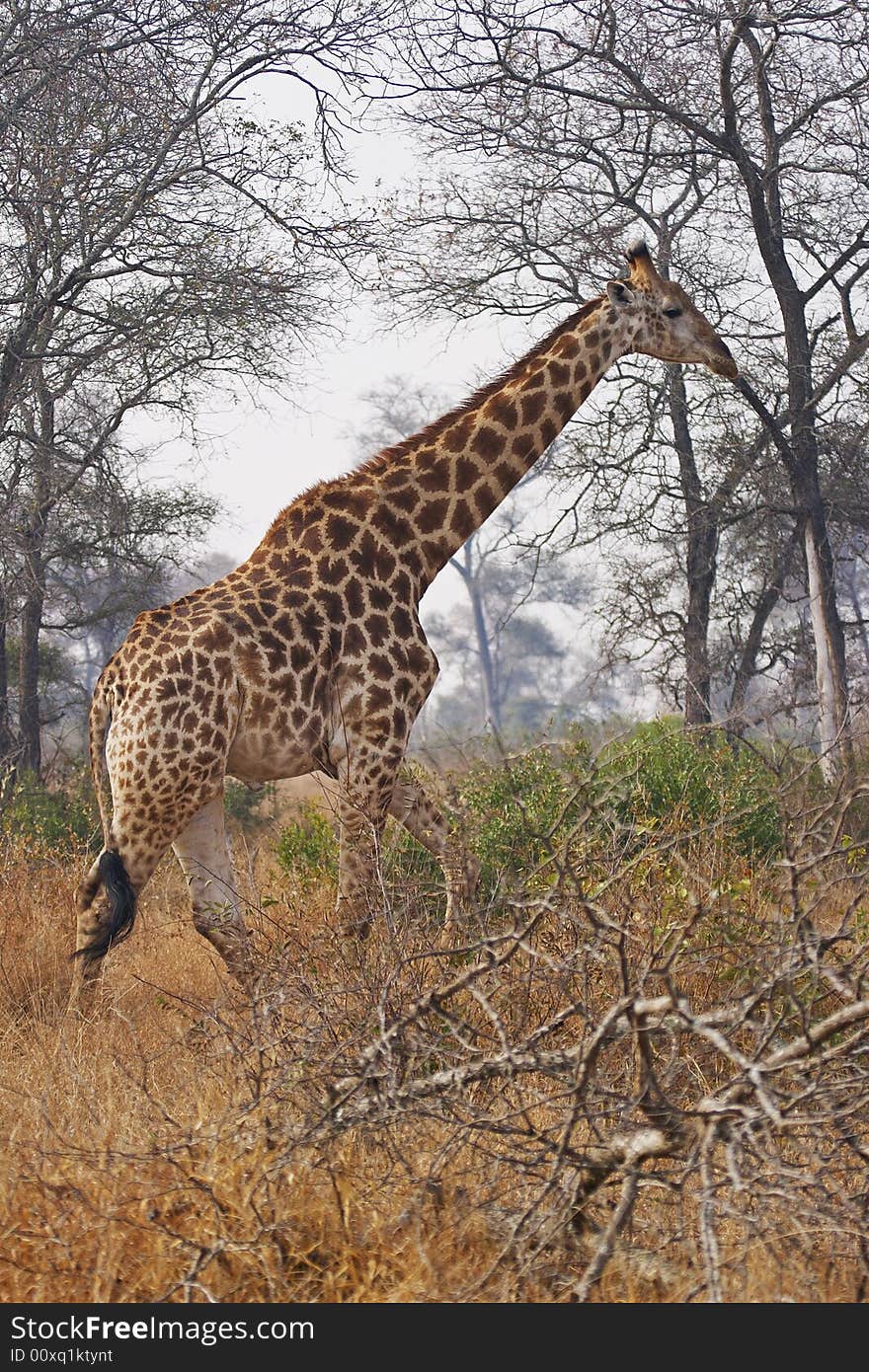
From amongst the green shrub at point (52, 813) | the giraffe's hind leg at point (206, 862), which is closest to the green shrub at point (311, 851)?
the giraffe's hind leg at point (206, 862)

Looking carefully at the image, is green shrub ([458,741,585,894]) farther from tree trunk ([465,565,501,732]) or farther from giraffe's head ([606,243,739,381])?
tree trunk ([465,565,501,732])

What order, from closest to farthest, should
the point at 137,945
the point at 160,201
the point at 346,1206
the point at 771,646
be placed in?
1. the point at 346,1206
2. the point at 137,945
3. the point at 160,201
4. the point at 771,646

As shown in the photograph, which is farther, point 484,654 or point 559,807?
point 484,654

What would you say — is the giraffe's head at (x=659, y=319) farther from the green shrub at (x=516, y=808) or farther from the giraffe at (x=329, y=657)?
the green shrub at (x=516, y=808)

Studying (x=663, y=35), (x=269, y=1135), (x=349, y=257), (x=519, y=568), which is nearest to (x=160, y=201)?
(x=349, y=257)

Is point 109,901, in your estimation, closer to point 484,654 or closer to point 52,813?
point 52,813

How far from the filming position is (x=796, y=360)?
1334 centimetres

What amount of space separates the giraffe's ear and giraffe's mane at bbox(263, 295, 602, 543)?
4.4 inches

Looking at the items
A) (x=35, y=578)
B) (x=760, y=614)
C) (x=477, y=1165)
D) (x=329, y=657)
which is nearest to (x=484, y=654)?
(x=760, y=614)

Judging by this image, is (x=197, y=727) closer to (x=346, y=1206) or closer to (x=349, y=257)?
(x=346, y=1206)

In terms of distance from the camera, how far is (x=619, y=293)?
7.31 meters

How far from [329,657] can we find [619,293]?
2.31m
